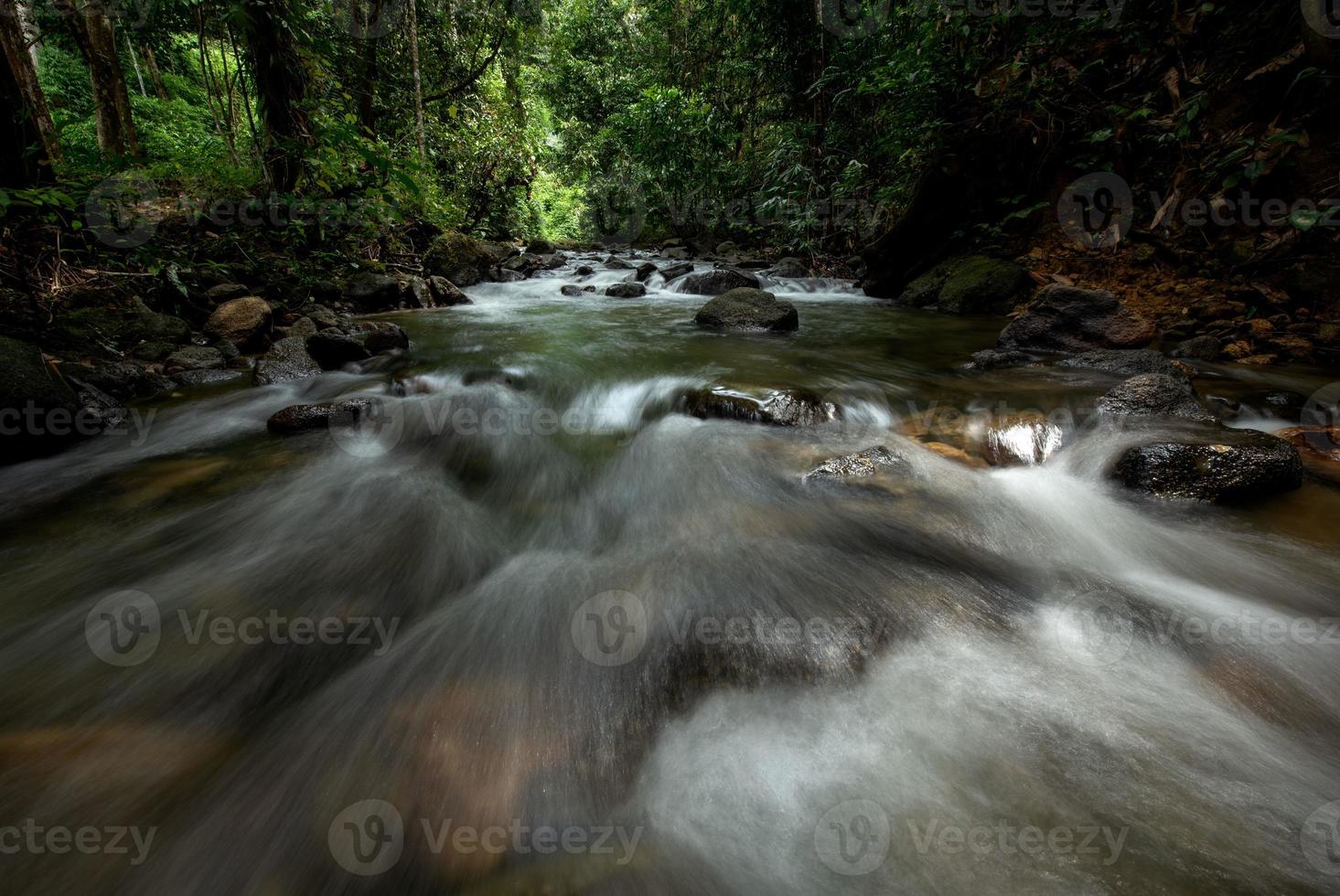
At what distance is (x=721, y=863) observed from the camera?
1.16 metres

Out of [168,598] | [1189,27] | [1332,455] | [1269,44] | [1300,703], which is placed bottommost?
[168,598]

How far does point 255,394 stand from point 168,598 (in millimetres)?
2886

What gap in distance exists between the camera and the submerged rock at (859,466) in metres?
2.78

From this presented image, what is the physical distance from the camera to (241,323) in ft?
17.3

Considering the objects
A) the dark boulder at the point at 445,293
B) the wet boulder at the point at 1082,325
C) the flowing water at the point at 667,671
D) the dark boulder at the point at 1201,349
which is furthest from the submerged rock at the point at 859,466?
the dark boulder at the point at 445,293

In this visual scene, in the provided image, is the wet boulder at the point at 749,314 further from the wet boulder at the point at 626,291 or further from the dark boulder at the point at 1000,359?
the wet boulder at the point at 626,291

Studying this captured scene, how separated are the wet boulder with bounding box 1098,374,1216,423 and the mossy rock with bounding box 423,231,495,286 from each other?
10.4 metres

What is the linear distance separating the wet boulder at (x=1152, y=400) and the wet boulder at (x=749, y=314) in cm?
361

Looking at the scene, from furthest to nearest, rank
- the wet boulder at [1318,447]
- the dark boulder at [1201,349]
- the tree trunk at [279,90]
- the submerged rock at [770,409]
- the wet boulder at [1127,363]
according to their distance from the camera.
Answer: the tree trunk at [279,90], the dark boulder at [1201,349], the wet boulder at [1127,363], the submerged rock at [770,409], the wet boulder at [1318,447]

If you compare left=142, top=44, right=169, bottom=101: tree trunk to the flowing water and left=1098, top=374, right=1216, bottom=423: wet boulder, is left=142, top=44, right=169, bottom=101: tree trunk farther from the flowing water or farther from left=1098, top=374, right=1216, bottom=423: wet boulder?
left=1098, top=374, right=1216, bottom=423: wet boulder

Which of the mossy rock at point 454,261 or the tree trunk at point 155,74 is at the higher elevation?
the tree trunk at point 155,74

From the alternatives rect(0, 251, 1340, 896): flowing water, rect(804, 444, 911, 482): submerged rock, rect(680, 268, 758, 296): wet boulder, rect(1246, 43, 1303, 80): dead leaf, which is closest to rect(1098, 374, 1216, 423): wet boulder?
rect(0, 251, 1340, 896): flowing water

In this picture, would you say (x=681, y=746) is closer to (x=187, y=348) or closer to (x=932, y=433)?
(x=932, y=433)

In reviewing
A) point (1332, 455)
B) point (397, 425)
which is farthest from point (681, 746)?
point (1332, 455)
